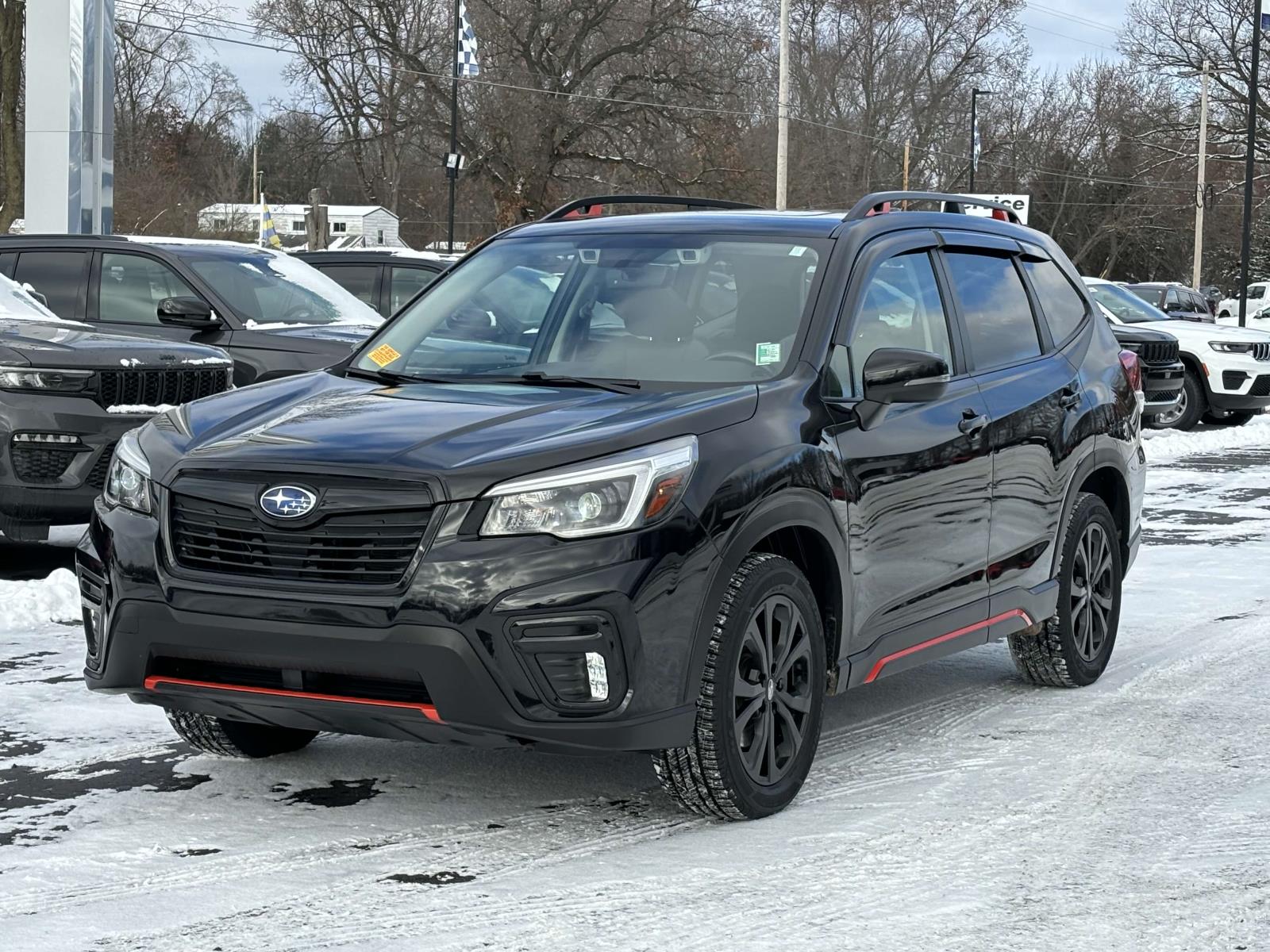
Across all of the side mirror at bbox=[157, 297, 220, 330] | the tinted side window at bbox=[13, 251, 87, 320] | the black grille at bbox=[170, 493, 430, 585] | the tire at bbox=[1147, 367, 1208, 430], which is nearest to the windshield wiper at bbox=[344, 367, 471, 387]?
the black grille at bbox=[170, 493, 430, 585]

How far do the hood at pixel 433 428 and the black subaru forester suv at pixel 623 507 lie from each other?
0.5 inches

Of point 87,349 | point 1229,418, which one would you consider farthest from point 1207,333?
point 87,349

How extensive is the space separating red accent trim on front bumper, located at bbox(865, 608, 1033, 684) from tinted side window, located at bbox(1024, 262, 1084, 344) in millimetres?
1145

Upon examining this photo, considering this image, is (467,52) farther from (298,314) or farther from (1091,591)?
(1091,591)

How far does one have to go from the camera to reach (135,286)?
1222 cm

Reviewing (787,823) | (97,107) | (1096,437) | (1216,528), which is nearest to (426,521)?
(787,823)

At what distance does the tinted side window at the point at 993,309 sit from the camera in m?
6.35

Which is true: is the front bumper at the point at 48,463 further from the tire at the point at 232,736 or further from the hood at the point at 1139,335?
the hood at the point at 1139,335

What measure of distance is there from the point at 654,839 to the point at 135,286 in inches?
332

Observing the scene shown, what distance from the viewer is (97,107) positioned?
17594 mm

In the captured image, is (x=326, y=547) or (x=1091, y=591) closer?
(x=326, y=547)

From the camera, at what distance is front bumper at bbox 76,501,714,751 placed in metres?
4.38

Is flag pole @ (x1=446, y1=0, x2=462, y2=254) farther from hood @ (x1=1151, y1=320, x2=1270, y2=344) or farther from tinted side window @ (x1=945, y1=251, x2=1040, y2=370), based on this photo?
tinted side window @ (x1=945, y1=251, x2=1040, y2=370)

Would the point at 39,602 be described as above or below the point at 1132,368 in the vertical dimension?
below
